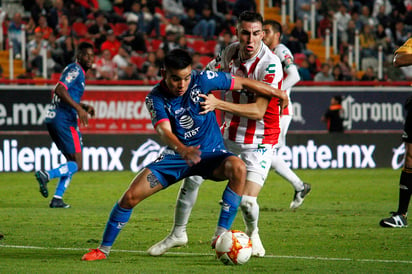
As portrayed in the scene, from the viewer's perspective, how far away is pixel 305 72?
2127 centimetres

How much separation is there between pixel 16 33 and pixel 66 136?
9.10m

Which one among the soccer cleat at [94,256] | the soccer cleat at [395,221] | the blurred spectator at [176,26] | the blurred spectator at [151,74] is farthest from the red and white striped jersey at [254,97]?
the blurred spectator at [176,26]

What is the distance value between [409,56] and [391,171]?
10.7 m

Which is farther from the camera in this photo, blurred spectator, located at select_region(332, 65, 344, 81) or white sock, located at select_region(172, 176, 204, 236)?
blurred spectator, located at select_region(332, 65, 344, 81)

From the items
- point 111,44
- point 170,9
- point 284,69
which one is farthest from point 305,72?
point 284,69

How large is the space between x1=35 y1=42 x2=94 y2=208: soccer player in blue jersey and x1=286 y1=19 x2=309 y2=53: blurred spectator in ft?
38.7

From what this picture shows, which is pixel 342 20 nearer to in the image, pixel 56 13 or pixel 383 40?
pixel 383 40

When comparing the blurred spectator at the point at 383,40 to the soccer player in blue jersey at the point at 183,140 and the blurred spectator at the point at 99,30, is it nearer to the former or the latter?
the blurred spectator at the point at 99,30

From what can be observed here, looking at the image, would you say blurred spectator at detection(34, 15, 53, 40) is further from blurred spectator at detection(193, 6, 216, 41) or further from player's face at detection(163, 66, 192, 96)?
player's face at detection(163, 66, 192, 96)

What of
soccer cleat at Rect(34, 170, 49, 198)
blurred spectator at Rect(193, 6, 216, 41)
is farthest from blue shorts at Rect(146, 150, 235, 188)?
blurred spectator at Rect(193, 6, 216, 41)

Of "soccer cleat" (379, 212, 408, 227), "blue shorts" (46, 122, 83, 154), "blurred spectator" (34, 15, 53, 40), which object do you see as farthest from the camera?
"blurred spectator" (34, 15, 53, 40)

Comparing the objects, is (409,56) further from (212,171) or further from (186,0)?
(186,0)

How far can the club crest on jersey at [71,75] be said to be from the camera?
12.0 m

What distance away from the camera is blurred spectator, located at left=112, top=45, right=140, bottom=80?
1992cm
